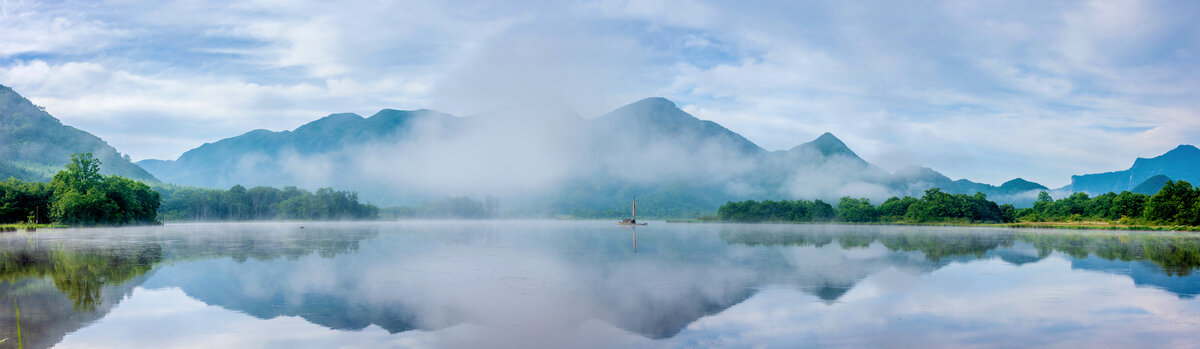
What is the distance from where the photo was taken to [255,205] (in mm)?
176875

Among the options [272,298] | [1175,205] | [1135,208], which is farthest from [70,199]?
[1135,208]

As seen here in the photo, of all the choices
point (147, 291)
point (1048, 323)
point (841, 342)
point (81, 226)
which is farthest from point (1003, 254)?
point (81, 226)

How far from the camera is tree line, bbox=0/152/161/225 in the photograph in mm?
74312

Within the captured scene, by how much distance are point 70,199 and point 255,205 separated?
10904 centimetres

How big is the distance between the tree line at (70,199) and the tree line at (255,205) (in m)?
78.2

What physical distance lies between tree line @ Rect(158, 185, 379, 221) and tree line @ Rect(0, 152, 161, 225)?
257ft

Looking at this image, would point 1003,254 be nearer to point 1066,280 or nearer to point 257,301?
point 1066,280

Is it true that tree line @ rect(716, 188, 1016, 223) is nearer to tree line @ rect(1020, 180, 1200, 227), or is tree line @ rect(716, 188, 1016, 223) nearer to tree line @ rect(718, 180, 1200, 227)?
tree line @ rect(718, 180, 1200, 227)

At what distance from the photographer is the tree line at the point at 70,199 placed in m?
74.3

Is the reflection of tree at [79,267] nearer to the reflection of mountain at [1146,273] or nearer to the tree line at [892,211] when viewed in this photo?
the reflection of mountain at [1146,273]

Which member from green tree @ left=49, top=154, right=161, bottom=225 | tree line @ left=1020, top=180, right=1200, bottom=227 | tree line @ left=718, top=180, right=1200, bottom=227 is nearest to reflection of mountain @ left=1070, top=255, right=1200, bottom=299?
tree line @ left=718, top=180, right=1200, bottom=227

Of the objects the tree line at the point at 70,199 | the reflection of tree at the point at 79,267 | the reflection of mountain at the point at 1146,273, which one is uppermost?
the tree line at the point at 70,199

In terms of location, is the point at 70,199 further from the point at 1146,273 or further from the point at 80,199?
the point at 1146,273

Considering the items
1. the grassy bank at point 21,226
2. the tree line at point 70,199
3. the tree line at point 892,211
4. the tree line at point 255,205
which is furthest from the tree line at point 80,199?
the tree line at point 892,211
